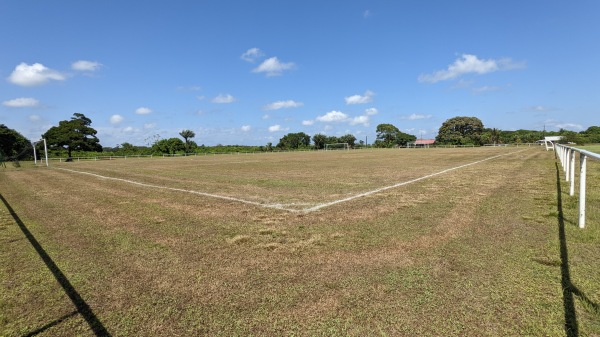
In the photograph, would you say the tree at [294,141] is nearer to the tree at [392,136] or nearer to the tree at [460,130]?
the tree at [392,136]

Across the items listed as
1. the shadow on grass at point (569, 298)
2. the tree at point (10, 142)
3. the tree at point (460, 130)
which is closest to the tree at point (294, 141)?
the tree at point (460, 130)

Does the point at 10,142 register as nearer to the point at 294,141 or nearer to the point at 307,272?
the point at 294,141

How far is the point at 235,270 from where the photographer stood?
371cm

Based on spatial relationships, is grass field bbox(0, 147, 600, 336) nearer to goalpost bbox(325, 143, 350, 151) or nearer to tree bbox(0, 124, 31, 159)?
tree bbox(0, 124, 31, 159)

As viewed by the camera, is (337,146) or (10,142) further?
(337,146)

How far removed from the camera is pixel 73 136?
64.5 metres

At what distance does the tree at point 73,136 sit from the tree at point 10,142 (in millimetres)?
5328

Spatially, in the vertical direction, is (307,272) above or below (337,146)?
below

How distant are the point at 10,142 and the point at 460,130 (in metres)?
141

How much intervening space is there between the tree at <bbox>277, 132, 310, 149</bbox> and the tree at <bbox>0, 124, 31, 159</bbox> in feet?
240

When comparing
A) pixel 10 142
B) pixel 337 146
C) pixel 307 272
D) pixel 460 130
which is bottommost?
pixel 307 272

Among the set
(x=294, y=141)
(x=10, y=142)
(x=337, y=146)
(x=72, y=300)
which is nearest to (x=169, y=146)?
(x=10, y=142)

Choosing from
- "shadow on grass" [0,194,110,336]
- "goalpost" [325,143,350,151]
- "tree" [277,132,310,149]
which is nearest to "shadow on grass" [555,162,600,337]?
"shadow on grass" [0,194,110,336]

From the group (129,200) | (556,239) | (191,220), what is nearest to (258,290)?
(191,220)
